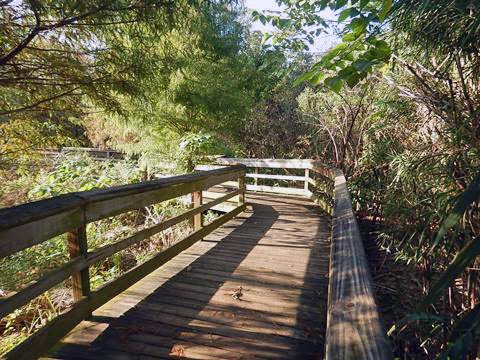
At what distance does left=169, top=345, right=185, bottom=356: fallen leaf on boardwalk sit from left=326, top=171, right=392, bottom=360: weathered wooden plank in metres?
1.21

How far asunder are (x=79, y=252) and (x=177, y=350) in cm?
94

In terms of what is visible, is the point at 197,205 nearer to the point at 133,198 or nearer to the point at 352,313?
the point at 133,198

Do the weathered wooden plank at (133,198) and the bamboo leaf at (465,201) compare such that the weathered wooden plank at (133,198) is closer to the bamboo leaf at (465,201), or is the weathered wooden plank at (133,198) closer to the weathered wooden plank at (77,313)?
the weathered wooden plank at (77,313)

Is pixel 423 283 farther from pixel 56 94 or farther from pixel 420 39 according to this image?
pixel 56 94

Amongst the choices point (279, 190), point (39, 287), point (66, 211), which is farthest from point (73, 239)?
point (279, 190)

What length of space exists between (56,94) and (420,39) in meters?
3.74

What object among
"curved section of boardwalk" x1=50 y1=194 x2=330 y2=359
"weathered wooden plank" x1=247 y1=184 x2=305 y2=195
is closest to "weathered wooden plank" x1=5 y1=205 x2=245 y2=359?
"curved section of boardwalk" x1=50 y1=194 x2=330 y2=359

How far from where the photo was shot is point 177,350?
2.15 m

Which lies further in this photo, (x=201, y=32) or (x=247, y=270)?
(x=201, y=32)

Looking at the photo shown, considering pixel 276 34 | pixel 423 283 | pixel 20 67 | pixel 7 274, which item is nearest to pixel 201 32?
pixel 276 34

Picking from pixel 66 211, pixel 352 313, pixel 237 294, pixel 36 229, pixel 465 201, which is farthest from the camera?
pixel 237 294

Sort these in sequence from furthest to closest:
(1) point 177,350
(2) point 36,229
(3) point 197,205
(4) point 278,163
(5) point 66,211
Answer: (4) point 278,163 → (3) point 197,205 → (1) point 177,350 → (5) point 66,211 → (2) point 36,229

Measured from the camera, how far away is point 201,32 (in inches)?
352

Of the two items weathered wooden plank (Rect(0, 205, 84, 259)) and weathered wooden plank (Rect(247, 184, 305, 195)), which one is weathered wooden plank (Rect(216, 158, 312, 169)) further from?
weathered wooden plank (Rect(0, 205, 84, 259))
